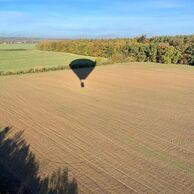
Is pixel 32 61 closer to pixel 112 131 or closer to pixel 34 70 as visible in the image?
pixel 34 70

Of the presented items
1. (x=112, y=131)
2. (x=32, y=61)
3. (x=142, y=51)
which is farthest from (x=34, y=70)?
(x=112, y=131)

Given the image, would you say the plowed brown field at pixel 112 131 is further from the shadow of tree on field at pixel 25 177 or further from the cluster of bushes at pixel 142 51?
the cluster of bushes at pixel 142 51

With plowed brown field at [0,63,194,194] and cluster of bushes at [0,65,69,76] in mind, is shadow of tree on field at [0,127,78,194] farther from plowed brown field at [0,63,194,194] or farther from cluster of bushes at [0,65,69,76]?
cluster of bushes at [0,65,69,76]

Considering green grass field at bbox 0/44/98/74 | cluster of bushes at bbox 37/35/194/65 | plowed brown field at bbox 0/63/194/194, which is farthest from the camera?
cluster of bushes at bbox 37/35/194/65

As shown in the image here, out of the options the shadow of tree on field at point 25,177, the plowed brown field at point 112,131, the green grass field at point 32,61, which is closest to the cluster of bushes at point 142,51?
the green grass field at point 32,61

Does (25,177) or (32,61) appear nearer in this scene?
(25,177)

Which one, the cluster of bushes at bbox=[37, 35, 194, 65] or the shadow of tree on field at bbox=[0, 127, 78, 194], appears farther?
the cluster of bushes at bbox=[37, 35, 194, 65]

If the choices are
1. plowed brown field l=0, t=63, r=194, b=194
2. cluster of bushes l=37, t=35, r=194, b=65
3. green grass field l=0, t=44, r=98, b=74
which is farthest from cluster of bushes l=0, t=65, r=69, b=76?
plowed brown field l=0, t=63, r=194, b=194
